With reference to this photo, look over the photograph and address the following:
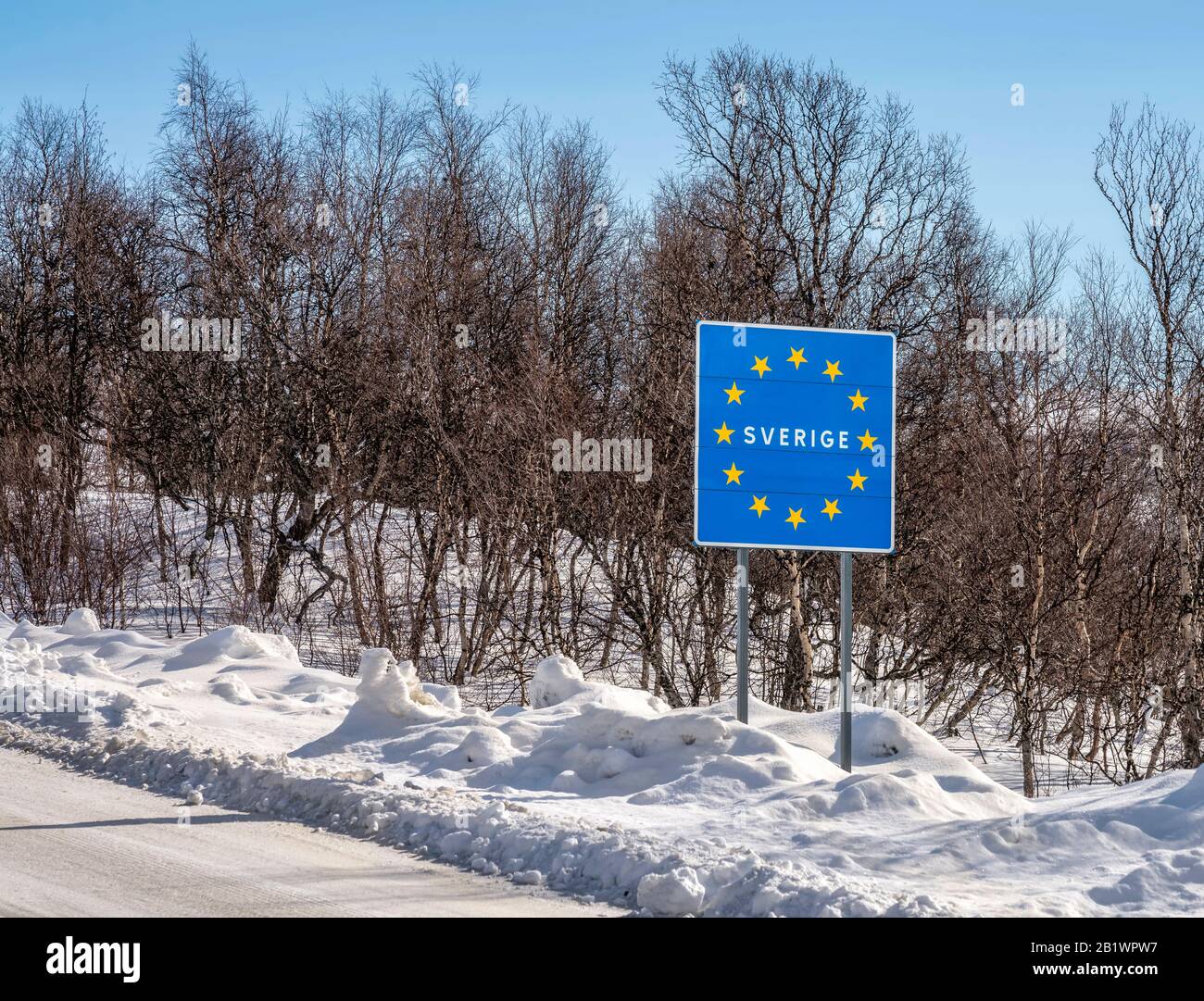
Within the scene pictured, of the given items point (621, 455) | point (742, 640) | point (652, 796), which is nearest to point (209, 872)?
point (652, 796)

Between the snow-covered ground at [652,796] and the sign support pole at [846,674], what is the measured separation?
26 centimetres

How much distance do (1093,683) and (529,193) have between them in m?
20.0

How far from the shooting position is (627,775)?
8.80 meters

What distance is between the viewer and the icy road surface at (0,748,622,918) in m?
5.73

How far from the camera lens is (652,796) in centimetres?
824

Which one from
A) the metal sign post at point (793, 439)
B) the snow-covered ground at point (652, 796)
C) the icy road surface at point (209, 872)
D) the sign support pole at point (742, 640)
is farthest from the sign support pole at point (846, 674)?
the icy road surface at point (209, 872)

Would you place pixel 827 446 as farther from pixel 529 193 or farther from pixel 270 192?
pixel 529 193

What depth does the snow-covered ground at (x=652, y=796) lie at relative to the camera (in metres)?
6.11

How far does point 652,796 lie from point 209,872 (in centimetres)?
301

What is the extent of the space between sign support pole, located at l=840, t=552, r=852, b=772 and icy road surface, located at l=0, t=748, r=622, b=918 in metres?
3.62

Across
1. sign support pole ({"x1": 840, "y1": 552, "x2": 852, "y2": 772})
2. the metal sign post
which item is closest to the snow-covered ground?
sign support pole ({"x1": 840, "y1": 552, "x2": 852, "y2": 772})

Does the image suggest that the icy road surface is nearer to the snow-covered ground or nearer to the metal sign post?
the snow-covered ground

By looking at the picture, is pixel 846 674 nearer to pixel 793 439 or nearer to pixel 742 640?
pixel 742 640

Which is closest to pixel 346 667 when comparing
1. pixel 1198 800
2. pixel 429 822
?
pixel 429 822
